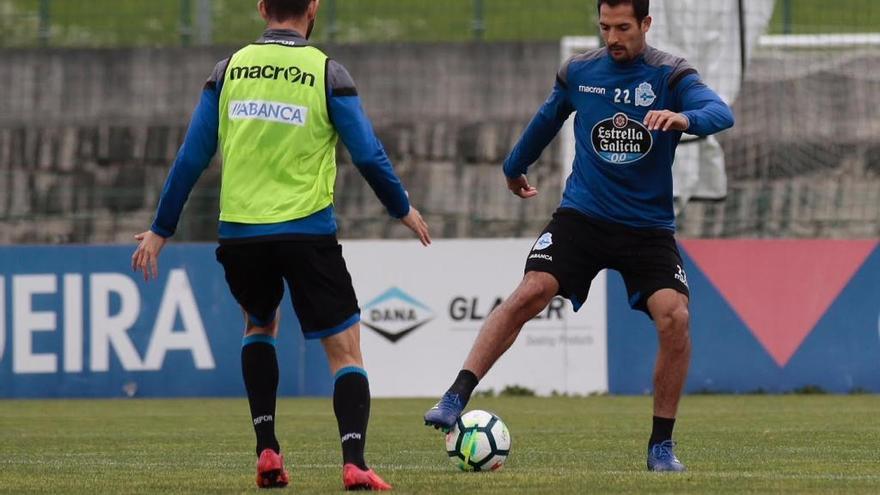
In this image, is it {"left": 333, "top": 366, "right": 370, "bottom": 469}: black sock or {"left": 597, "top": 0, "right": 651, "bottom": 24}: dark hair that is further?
{"left": 597, "top": 0, "right": 651, "bottom": 24}: dark hair

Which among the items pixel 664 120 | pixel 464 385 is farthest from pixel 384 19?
pixel 664 120

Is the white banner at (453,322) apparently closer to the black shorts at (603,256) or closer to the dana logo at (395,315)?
the dana logo at (395,315)

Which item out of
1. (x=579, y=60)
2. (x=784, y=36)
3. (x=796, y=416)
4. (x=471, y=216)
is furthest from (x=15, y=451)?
(x=784, y=36)

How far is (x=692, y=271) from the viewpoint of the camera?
15961mm

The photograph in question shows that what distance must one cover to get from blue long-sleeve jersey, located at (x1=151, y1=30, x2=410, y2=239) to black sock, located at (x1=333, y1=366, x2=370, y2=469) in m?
0.56

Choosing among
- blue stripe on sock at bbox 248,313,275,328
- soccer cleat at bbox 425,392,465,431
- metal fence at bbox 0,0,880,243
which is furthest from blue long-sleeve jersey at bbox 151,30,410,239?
metal fence at bbox 0,0,880,243

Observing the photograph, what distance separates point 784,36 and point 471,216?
14.8 feet

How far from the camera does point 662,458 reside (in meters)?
7.42

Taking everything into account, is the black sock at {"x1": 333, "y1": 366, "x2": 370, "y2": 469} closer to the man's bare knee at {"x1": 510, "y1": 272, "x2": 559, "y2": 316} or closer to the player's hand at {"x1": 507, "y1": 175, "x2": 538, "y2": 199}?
the man's bare knee at {"x1": 510, "y1": 272, "x2": 559, "y2": 316}

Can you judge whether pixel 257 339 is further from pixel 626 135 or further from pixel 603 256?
pixel 626 135

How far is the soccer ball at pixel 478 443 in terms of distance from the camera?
291 inches

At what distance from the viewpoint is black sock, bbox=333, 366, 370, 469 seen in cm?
644

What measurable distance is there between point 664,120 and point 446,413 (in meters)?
1.54

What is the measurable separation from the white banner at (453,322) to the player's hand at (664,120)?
869 cm
